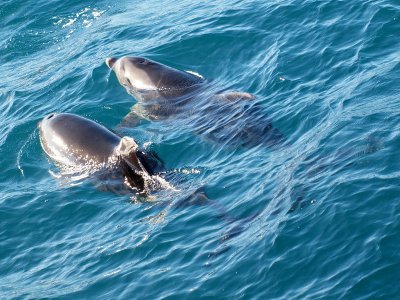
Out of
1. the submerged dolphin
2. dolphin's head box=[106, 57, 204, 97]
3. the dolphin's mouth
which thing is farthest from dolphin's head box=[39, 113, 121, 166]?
the dolphin's mouth

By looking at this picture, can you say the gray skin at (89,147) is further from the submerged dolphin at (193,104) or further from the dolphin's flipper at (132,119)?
the submerged dolphin at (193,104)

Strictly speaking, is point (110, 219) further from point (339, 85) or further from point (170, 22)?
point (170, 22)

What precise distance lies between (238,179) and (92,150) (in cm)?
337

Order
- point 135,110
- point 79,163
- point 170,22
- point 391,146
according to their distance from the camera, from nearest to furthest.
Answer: point 391,146, point 79,163, point 135,110, point 170,22

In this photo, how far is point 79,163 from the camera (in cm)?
1619

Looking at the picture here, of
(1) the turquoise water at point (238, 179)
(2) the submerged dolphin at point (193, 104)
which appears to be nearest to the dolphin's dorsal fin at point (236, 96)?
(2) the submerged dolphin at point (193, 104)

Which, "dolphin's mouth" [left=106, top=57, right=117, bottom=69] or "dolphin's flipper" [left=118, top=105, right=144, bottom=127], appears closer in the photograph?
"dolphin's flipper" [left=118, top=105, right=144, bottom=127]

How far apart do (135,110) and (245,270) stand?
24.5 feet

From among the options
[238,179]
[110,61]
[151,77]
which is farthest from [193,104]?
[238,179]

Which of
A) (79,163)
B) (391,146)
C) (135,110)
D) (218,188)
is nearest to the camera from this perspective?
(391,146)

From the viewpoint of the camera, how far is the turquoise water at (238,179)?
37.8ft

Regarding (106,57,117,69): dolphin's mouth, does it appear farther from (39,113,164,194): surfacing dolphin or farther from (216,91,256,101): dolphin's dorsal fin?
(216,91,256,101): dolphin's dorsal fin

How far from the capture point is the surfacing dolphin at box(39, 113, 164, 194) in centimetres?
1502

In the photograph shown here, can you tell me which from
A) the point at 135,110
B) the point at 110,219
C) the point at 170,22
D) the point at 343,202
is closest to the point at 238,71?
the point at 135,110
